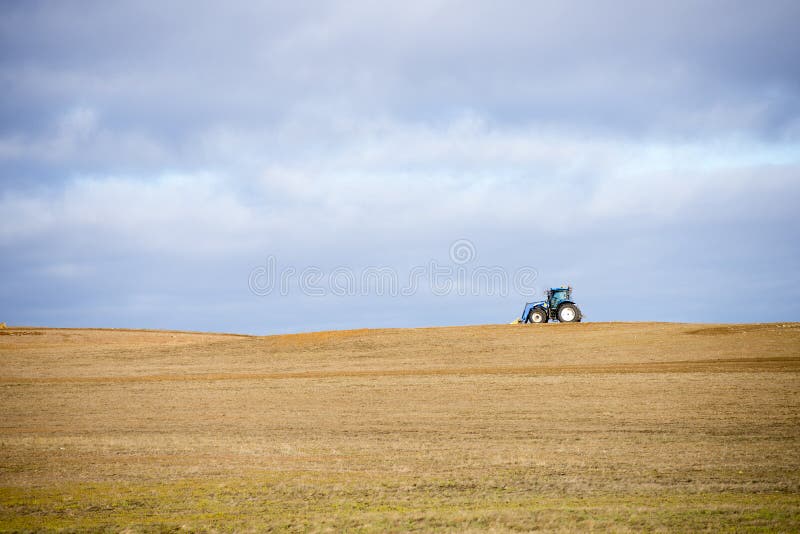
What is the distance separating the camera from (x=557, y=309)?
49156 millimetres

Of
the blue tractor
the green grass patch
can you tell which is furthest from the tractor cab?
the green grass patch

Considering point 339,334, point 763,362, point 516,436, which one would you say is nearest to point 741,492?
point 516,436

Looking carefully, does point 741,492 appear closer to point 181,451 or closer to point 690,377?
point 181,451

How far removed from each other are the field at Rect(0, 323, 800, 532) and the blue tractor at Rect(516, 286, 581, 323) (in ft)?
12.6

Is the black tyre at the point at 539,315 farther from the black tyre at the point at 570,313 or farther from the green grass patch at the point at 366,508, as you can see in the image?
the green grass patch at the point at 366,508

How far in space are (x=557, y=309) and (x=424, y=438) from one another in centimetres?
3109

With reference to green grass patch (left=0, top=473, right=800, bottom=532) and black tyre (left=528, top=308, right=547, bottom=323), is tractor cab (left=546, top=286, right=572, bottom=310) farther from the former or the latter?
green grass patch (left=0, top=473, right=800, bottom=532)

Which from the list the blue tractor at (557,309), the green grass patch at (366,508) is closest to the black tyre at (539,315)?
the blue tractor at (557,309)

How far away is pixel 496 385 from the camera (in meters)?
30.8

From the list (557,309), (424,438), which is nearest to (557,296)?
(557,309)

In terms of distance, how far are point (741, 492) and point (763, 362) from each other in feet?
81.5

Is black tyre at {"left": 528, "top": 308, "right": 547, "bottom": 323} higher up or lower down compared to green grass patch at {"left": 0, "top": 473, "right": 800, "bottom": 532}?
higher up

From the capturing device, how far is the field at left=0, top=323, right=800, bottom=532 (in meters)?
11.6

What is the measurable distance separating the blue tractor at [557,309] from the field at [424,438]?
12.6ft
